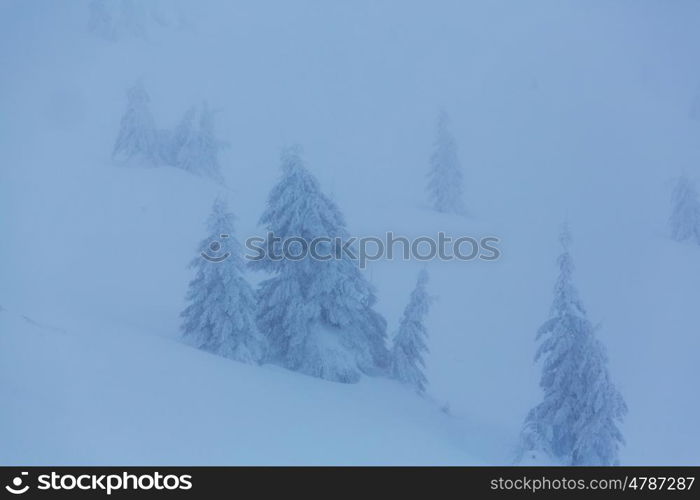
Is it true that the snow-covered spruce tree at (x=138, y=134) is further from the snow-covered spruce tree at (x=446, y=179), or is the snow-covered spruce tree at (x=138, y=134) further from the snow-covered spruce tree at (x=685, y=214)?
the snow-covered spruce tree at (x=685, y=214)

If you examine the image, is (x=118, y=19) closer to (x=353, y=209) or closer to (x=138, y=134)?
(x=138, y=134)

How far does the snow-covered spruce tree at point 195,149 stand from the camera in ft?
134

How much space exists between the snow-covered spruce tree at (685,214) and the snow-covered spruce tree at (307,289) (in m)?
35.4

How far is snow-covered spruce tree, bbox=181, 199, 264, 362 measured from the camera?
1433cm

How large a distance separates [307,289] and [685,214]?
121 ft

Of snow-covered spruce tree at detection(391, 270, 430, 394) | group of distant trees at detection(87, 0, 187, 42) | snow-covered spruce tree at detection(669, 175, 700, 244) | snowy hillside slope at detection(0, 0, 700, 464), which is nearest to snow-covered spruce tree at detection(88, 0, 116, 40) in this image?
group of distant trees at detection(87, 0, 187, 42)

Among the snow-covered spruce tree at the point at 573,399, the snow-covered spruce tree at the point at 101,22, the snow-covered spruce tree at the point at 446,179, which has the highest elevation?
the snow-covered spruce tree at the point at 101,22

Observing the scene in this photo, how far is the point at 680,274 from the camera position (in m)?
34.8

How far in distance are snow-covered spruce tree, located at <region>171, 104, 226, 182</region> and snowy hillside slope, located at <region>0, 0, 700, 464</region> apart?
2527 mm

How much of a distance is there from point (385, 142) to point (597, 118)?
93.8ft

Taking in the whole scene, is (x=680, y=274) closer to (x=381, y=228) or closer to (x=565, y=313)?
(x=381, y=228)

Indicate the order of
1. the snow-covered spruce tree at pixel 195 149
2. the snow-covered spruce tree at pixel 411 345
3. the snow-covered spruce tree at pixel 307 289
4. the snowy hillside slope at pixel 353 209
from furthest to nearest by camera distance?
the snow-covered spruce tree at pixel 195 149
the snow-covered spruce tree at pixel 411 345
the snow-covered spruce tree at pixel 307 289
the snowy hillside slope at pixel 353 209

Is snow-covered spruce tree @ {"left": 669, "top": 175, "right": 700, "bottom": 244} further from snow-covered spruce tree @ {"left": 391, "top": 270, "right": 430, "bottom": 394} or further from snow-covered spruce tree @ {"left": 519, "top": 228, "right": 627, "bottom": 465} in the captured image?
snow-covered spruce tree @ {"left": 519, "top": 228, "right": 627, "bottom": 465}

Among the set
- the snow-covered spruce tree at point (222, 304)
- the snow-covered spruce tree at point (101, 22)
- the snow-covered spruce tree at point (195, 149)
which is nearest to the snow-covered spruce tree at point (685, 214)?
the snow-covered spruce tree at point (195, 149)
